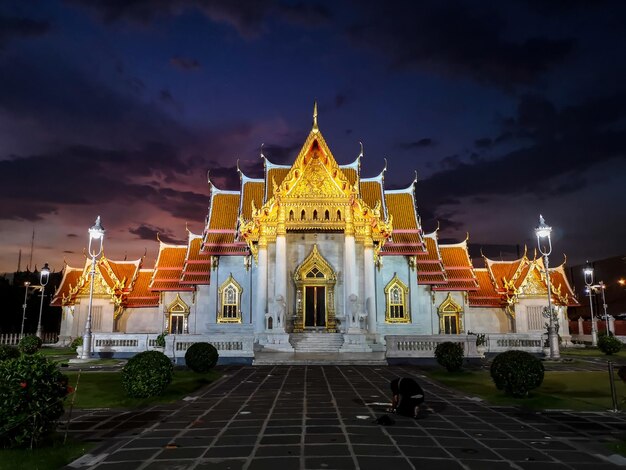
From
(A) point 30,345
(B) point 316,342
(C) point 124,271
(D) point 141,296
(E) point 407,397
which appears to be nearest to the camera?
(E) point 407,397

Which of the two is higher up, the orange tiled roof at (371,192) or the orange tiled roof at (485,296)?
the orange tiled roof at (371,192)

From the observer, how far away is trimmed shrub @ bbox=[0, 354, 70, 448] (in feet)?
23.9

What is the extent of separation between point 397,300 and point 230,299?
1138 cm

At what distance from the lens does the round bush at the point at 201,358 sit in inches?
734

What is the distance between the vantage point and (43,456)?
7109 millimetres

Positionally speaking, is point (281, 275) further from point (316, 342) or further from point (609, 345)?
point (609, 345)

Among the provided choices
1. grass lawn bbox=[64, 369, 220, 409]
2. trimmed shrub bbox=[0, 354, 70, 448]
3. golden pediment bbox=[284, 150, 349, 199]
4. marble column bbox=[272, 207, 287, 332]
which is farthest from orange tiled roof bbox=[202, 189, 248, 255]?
trimmed shrub bbox=[0, 354, 70, 448]

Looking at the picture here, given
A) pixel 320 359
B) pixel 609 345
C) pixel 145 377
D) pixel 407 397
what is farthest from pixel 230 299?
pixel 609 345

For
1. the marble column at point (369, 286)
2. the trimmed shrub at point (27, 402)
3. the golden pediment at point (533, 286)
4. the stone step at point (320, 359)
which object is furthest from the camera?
the golden pediment at point (533, 286)

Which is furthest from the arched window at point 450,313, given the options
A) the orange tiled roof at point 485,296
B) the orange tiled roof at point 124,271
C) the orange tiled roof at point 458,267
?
the orange tiled roof at point 124,271

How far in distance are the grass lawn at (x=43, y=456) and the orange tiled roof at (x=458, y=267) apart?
3188 cm

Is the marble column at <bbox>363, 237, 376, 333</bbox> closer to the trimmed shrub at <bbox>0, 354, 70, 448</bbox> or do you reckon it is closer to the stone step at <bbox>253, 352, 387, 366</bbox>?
the stone step at <bbox>253, 352, 387, 366</bbox>

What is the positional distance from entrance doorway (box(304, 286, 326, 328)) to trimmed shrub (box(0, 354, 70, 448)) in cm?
2212

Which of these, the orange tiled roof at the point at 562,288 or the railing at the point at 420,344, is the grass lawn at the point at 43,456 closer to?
the railing at the point at 420,344
